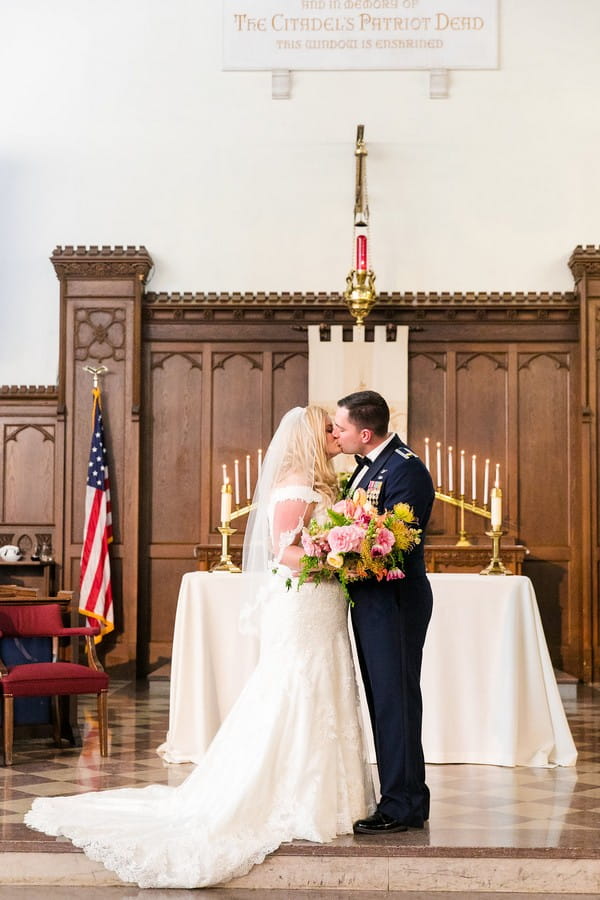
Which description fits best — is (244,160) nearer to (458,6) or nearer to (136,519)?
(458,6)

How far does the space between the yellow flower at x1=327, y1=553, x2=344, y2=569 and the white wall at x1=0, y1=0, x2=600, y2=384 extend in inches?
264

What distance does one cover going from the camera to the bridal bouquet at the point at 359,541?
4.41 m

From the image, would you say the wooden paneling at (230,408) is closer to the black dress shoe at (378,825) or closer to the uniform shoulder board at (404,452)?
the uniform shoulder board at (404,452)

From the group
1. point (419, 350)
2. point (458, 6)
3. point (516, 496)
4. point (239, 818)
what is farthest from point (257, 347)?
point (239, 818)

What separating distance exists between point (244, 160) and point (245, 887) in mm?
8026

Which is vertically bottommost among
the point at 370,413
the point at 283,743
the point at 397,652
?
the point at 283,743

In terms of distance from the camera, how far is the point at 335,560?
4426 millimetres

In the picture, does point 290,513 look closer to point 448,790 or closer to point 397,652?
point 397,652

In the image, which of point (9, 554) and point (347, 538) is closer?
point (347, 538)

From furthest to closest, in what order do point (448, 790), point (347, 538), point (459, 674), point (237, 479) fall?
point (237, 479) < point (459, 674) < point (448, 790) < point (347, 538)

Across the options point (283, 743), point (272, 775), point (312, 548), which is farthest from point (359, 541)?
point (272, 775)

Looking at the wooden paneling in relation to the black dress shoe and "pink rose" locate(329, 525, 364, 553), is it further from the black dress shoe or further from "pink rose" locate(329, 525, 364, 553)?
A: "pink rose" locate(329, 525, 364, 553)

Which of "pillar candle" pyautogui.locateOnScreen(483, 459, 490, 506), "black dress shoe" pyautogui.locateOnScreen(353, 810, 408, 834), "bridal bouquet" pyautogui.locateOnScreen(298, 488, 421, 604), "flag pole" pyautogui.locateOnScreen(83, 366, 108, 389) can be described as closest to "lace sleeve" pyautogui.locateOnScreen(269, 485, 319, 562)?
"bridal bouquet" pyautogui.locateOnScreen(298, 488, 421, 604)

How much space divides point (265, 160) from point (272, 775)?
24.8ft
